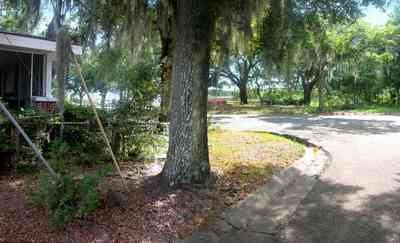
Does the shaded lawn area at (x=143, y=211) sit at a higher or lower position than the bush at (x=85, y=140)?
lower

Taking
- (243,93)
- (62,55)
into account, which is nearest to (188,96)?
(62,55)

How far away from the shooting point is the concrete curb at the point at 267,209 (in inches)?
163

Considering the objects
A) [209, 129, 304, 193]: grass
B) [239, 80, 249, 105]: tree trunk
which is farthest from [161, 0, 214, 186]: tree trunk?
[239, 80, 249, 105]: tree trunk

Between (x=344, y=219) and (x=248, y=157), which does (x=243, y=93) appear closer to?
(x=248, y=157)

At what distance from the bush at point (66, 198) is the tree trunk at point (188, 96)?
159cm

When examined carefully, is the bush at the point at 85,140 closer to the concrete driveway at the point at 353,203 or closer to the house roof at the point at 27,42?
the house roof at the point at 27,42

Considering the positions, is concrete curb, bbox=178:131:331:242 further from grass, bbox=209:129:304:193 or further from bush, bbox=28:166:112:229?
bush, bbox=28:166:112:229

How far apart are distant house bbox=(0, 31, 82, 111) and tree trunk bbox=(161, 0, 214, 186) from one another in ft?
18.9

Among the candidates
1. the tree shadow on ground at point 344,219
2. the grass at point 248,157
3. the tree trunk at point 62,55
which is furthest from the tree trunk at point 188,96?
the tree shadow on ground at point 344,219

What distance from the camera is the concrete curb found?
4148mm

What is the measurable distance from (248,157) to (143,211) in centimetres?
387

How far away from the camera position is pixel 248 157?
7.92 m

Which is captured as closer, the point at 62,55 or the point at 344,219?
the point at 344,219

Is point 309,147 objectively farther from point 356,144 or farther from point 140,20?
point 140,20
